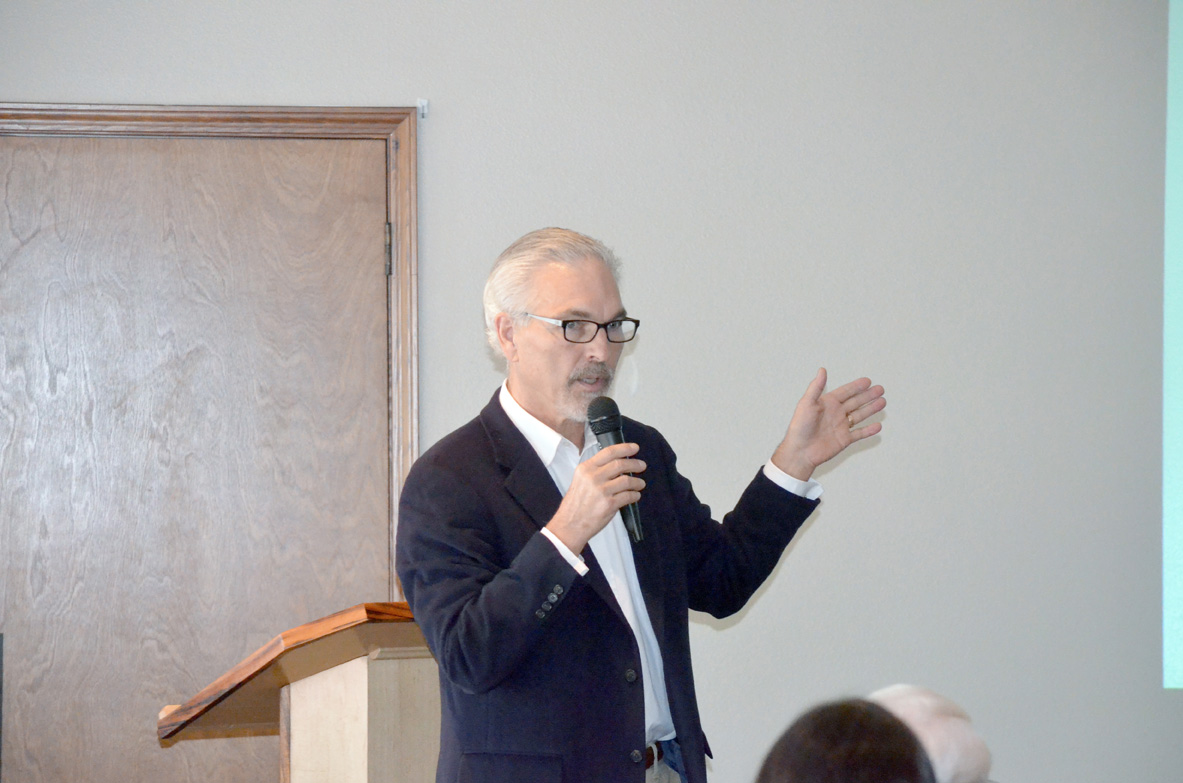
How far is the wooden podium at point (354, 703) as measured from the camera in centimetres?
159

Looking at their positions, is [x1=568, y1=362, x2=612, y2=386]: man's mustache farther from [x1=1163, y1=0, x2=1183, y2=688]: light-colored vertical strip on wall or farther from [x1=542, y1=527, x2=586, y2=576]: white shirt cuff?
[x1=1163, y1=0, x2=1183, y2=688]: light-colored vertical strip on wall

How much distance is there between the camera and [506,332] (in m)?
1.70

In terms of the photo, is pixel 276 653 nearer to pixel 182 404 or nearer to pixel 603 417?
pixel 603 417

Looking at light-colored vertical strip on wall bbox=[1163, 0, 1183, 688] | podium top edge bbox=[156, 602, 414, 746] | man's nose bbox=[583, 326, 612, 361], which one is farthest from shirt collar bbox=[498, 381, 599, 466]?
light-colored vertical strip on wall bbox=[1163, 0, 1183, 688]

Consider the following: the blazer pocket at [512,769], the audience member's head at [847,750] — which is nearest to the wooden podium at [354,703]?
the blazer pocket at [512,769]

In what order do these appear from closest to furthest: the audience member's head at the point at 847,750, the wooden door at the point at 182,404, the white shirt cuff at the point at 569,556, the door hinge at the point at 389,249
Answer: the audience member's head at the point at 847,750 < the white shirt cuff at the point at 569,556 < the wooden door at the point at 182,404 < the door hinge at the point at 389,249

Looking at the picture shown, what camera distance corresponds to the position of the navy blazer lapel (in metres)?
1.51

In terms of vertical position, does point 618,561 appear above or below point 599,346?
below

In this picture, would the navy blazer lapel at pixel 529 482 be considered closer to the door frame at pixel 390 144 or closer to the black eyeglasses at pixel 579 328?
the black eyeglasses at pixel 579 328

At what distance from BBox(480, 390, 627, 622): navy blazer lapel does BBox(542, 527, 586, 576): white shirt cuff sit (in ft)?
0.28

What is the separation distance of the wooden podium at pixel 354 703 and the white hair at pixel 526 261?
49 centimetres

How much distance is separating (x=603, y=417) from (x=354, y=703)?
1.90 ft

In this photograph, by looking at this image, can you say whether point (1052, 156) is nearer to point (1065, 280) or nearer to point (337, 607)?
point (1065, 280)

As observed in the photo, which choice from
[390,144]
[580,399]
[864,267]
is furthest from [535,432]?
[864,267]
